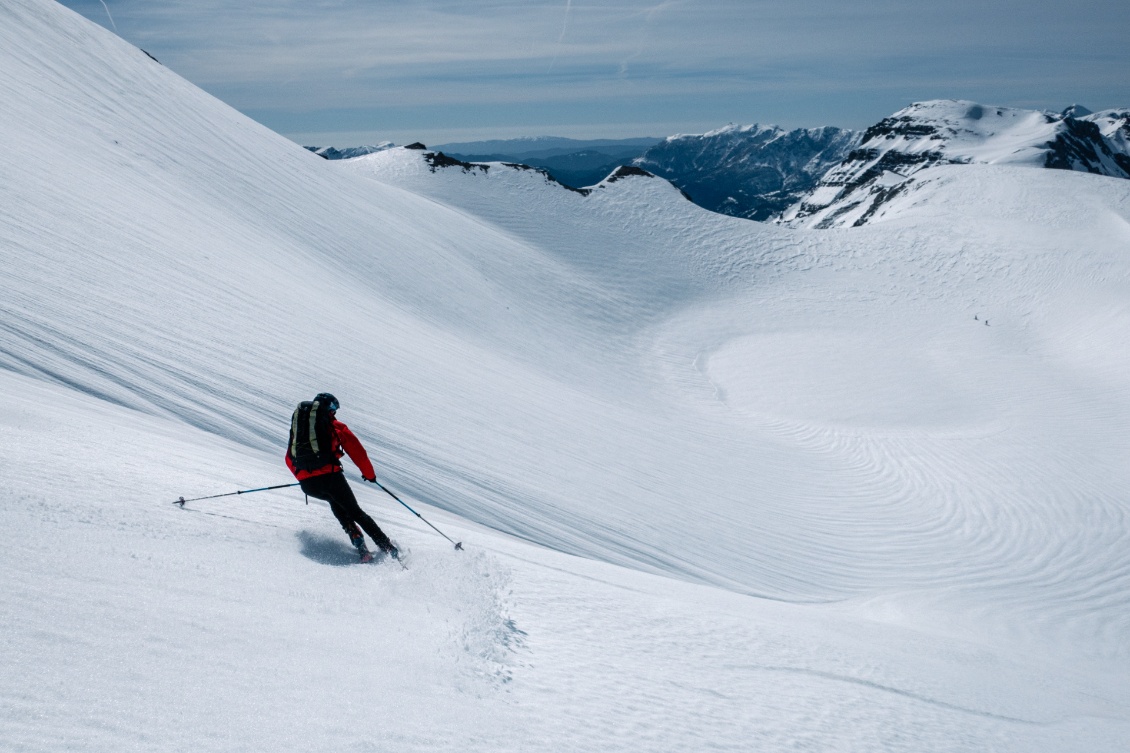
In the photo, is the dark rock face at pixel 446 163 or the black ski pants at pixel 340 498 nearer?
the black ski pants at pixel 340 498

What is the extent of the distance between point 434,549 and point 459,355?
8921 millimetres

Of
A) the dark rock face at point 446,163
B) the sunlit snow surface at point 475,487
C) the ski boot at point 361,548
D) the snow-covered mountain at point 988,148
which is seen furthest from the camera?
the snow-covered mountain at point 988,148

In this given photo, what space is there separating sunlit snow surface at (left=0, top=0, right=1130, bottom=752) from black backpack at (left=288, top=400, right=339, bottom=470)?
597mm

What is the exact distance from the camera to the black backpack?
5.57 metres

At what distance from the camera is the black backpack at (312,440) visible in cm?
557

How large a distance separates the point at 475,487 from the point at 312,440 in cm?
382

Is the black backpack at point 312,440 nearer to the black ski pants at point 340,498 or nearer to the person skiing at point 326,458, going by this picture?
the person skiing at point 326,458

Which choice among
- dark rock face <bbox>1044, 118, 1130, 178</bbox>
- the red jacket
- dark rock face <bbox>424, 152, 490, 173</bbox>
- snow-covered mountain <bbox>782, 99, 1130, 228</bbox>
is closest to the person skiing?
the red jacket

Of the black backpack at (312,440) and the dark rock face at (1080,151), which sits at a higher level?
the dark rock face at (1080,151)

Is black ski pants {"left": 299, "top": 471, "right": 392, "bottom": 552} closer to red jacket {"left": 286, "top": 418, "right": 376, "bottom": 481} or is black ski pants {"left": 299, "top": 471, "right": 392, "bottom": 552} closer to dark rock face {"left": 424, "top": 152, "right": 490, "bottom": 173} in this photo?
red jacket {"left": 286, "top": 418, "right": 376, "bottom": 481}

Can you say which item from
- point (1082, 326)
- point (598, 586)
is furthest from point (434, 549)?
point (1082, 326)

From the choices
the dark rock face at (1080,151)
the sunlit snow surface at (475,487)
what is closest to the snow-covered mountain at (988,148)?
the dark rock face at (1080,151)

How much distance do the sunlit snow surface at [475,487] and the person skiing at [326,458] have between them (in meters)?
0.40

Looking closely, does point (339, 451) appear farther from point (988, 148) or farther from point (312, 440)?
point (988, 148)
